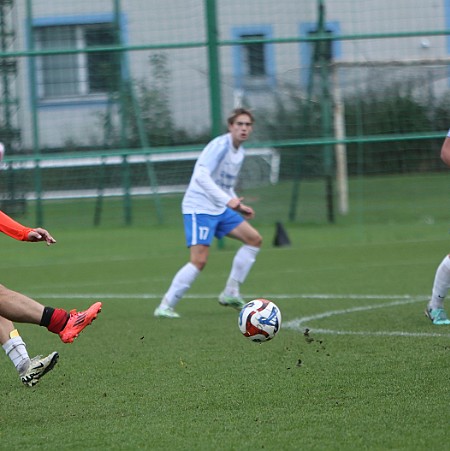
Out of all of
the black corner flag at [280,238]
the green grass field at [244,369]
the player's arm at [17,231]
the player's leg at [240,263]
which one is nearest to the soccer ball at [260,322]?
the green grass field at [244,369]

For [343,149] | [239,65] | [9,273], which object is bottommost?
[9,273]

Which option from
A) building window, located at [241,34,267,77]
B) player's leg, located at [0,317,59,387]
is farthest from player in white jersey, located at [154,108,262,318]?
building window, located at [241,34,267,77]

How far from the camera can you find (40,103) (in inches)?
658

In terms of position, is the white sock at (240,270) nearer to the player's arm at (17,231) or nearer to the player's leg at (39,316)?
the player's leg at (39,316)

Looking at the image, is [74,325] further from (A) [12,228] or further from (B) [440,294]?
(B) [440,294]

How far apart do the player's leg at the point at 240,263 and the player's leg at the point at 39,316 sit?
155 inches

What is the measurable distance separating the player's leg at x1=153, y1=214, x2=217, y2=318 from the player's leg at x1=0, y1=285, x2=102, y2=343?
3.58 metres

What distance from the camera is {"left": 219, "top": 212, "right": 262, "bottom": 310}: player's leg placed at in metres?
9.99

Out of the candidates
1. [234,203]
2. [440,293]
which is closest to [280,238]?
[234,203]

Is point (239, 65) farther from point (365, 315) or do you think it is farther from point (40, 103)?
point (365, 315)

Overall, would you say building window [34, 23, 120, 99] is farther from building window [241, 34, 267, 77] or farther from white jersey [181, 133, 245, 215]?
white jersey [181, 133, 245, 215]

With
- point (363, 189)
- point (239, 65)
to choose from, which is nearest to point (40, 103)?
point (239, 65)

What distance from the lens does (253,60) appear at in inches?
665

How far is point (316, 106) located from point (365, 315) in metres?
8.67
